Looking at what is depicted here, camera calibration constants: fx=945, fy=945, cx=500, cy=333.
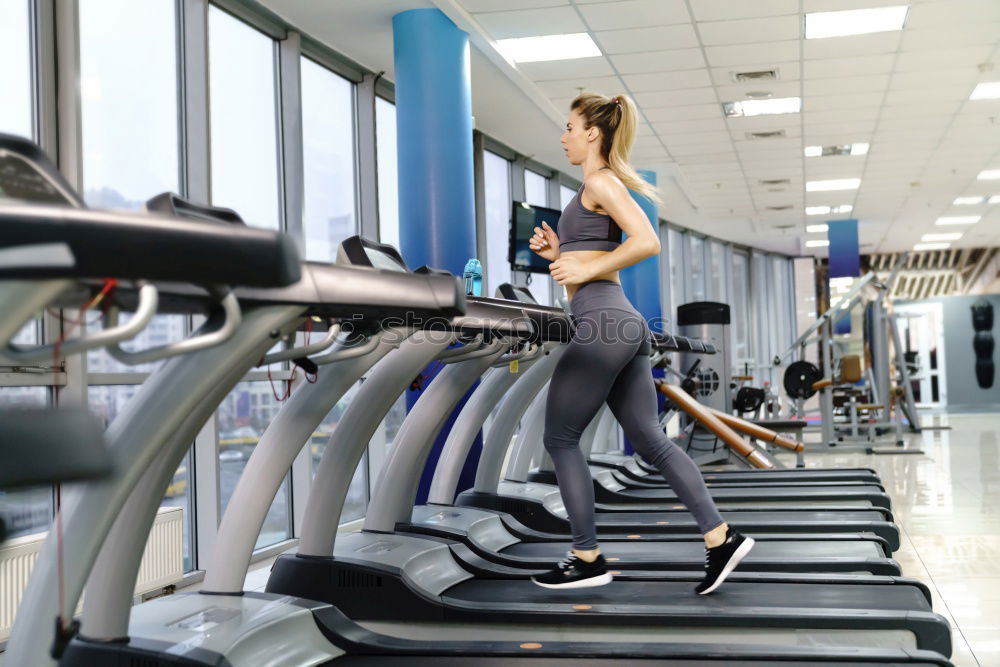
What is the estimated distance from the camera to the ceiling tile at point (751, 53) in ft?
18.7

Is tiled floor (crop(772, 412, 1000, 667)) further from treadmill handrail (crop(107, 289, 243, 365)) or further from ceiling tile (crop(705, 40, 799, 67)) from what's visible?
ceiling tile (crop(705, 40, 799, 67))

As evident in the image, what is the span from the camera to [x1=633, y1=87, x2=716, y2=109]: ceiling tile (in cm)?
664

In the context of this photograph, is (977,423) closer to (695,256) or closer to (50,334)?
(695,256)

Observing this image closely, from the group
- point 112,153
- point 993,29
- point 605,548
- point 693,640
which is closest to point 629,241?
point 693,640

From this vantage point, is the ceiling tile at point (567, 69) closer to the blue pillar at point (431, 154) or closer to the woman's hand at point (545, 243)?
the blue pillar at point (431, 154)

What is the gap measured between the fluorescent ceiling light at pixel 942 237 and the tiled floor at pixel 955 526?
5925mm

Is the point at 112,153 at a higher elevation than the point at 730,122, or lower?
lower

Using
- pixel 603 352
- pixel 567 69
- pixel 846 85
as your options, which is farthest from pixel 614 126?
pixel 846 85

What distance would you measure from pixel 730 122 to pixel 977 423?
7.07 metres

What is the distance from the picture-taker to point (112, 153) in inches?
147

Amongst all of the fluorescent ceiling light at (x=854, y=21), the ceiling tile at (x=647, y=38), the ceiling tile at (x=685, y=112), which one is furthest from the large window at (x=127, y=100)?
the ceiling tile at (x=685, y=112)

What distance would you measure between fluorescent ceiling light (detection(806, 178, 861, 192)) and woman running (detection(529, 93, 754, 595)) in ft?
26.0

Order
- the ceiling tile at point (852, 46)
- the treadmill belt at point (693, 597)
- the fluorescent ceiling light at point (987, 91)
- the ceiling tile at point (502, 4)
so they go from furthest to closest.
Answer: the fluorescent ceiling light at point (987, 91) < the ceiling tile at point (852, 46) < the ceiling tile at point (502, 4) < the treadmill belt at point (693, 597)

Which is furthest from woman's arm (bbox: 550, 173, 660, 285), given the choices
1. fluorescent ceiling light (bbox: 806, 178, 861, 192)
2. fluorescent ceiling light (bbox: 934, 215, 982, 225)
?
fluorescent ceiling light (bbox: 934, 215, 982, 225)
